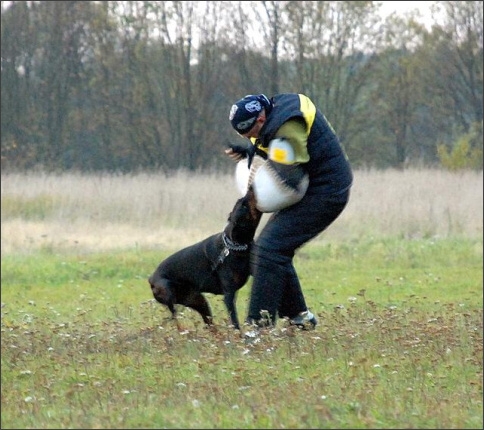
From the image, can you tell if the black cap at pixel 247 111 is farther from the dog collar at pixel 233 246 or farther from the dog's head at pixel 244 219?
the dog collar at pixel 233 246

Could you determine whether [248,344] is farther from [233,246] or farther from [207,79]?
[207,79]

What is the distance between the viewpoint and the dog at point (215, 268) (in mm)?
7047

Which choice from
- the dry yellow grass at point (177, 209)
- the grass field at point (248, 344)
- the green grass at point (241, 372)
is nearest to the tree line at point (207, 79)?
the dry yellow grass at point (177, 209)

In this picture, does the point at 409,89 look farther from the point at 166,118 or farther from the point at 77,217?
the point at 77,217

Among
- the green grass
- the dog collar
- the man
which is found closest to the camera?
the green grass

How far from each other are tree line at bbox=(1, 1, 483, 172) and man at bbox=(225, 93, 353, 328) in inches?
903

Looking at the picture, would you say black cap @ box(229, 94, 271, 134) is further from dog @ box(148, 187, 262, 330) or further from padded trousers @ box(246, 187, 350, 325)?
padded trousers @ box(246, 187, 350, 325)

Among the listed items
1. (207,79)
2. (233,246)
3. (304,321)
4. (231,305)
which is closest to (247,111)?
(233,246)

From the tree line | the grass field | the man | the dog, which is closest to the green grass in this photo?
the grass field

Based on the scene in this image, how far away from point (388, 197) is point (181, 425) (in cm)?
1512

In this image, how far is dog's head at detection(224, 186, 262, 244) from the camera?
6969 mm

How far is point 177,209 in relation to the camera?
19.2 m

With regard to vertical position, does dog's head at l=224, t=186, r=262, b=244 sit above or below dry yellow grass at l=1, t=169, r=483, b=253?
above

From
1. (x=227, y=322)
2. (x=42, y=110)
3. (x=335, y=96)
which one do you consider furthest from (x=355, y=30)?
(x=227, y=322)
